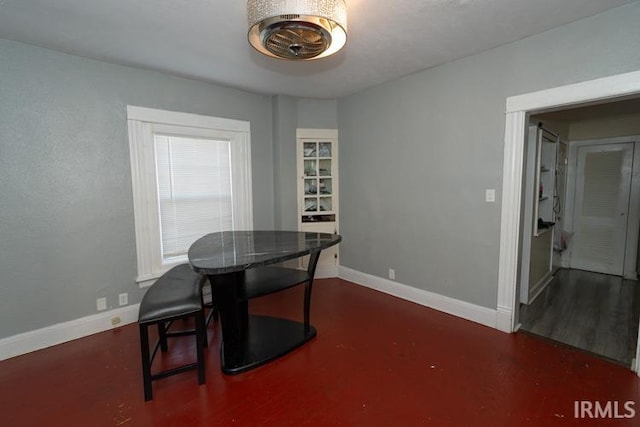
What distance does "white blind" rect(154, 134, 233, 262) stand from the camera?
3064 millimetres

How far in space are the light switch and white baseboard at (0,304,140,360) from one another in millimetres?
3561

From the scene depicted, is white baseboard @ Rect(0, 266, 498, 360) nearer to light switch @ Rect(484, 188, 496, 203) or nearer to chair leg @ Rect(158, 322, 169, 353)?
chair leg @ Rect(158, 322, 169, 353)

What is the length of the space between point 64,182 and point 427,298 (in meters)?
3.66

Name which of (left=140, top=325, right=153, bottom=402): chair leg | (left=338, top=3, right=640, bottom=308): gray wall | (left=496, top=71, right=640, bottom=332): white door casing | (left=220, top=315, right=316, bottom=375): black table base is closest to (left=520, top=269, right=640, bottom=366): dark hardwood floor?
(left=496, top=71, right=640, bottom=332): white door casing

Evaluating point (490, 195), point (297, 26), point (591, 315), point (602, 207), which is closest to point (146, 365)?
point (297, 26)

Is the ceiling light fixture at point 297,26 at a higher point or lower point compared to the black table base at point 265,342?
higher

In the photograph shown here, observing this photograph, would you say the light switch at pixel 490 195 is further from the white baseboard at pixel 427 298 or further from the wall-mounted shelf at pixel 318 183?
the wall-mounted shelf at pixel 318 183

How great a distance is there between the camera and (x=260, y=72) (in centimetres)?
294

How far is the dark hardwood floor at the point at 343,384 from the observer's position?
5.59ft

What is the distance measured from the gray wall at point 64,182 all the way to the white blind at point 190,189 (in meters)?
0.32

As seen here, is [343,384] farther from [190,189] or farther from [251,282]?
[190,189]

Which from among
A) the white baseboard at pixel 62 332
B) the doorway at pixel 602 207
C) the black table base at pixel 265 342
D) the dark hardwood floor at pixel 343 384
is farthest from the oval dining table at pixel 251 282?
the doorway at pixel 602 207

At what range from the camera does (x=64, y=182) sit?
8.21 ft

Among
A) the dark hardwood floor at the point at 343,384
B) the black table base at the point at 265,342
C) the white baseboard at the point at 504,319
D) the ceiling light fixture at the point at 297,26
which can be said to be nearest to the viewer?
the ceiling light fixture at the point at 297,26
